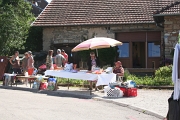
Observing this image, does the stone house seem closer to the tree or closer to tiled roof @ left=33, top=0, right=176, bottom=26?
tiled roof @ left=33, top=0, right=176, bottom=26

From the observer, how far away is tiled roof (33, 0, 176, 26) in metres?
23.0

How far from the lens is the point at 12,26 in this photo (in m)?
22.2

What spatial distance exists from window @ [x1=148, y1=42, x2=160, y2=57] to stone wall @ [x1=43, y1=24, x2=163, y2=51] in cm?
112

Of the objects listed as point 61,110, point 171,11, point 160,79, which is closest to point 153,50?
point 171,11

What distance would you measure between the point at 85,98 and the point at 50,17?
1272 cm

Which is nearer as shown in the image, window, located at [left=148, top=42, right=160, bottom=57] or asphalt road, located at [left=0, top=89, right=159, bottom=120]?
asphalt road, located at [left=0, top=89, right=159, bottom=120]

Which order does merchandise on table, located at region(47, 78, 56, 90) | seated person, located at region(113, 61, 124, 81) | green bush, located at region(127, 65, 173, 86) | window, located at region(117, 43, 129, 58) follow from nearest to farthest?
seated person, located at region(113, 61, 124, 81)
merchandise on table, located at region(47, 78, 56, 90)
green bush, located at region(127, 65, 173, 86)
window, located at region(117, 43, 129, 58)

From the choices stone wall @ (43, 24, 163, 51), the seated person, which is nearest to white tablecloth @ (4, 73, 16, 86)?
the seated person

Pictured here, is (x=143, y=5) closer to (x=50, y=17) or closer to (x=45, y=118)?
(x=50, y=17)

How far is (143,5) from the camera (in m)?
24.1

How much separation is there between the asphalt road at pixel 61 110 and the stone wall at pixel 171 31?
910 cm

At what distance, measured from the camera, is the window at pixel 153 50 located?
2308cm

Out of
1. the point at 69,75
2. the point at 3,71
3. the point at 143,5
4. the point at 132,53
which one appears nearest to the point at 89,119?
the point at 69,75

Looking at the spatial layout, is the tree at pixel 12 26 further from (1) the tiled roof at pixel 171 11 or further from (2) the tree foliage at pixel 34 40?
(1) the tiled roof at pixel 171 11
